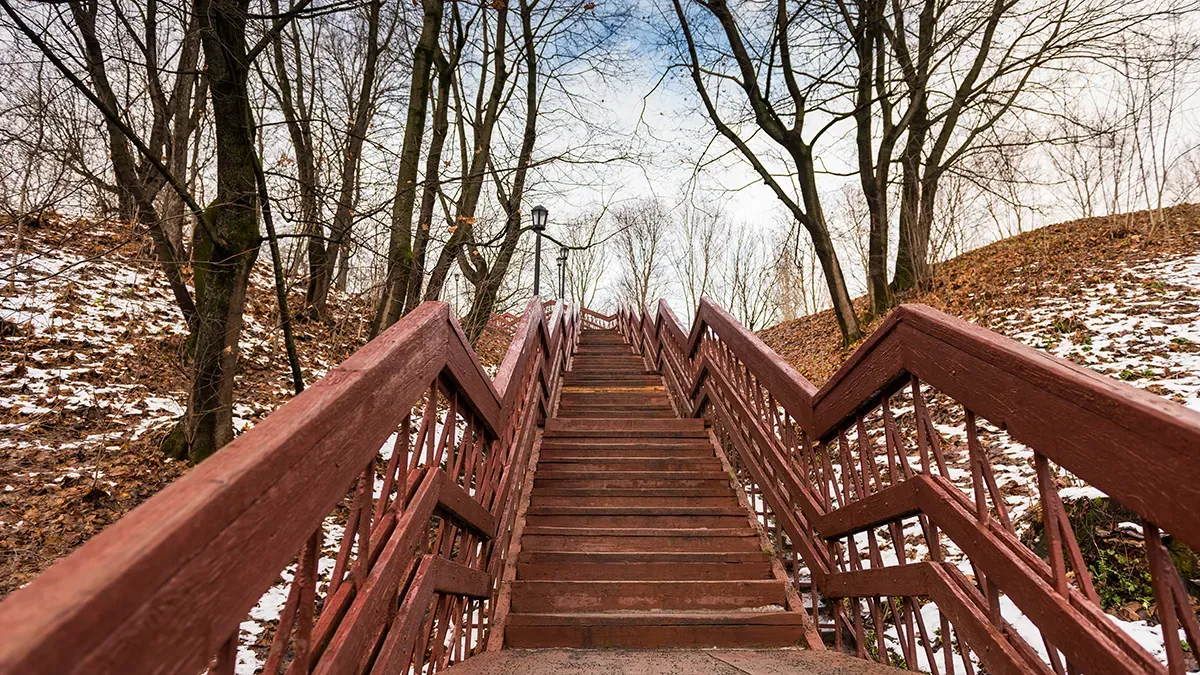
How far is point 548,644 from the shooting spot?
2.80 meters

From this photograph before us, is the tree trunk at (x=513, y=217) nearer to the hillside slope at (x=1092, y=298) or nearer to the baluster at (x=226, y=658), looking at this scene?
the hillside slope at (x=1092, y=298)

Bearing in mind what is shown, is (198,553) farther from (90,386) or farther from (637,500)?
(90,386)

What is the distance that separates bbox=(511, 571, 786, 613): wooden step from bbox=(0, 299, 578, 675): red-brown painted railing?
0.52 metres

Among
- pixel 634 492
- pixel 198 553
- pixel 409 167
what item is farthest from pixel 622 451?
pixel 198 553

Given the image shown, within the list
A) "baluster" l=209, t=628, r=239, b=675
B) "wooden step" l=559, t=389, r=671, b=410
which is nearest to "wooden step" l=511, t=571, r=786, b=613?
"baluster" l=209, t=628, r=239, b=675

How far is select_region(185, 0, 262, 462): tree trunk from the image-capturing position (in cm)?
423

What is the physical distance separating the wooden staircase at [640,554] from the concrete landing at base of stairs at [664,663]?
0.23 metres

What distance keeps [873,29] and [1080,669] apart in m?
10.6

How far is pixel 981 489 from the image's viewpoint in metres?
1.70

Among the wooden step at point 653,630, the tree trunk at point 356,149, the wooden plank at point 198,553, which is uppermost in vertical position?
the tree trunk at point 356,149

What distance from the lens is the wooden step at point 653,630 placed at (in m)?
2.77

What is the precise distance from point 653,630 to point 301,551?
1994 mm

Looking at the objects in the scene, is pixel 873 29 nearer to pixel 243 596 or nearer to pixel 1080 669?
pixel 1080 669

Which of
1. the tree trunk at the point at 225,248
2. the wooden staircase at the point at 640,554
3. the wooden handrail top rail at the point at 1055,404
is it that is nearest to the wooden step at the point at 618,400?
the wooden staircase at the point at 640,554
